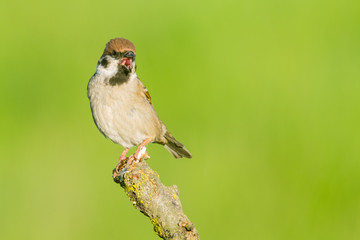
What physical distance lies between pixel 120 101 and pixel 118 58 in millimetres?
333

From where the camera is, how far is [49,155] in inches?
246

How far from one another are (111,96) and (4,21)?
14.6ft

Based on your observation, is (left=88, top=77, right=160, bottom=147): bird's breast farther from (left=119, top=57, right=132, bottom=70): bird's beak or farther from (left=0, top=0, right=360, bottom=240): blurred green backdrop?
(left=0, top=0, right=360, bottom=240): blurred green backdrop

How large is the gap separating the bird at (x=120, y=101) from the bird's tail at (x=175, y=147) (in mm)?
327

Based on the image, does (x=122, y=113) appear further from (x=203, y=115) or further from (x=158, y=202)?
(x=203, y=115)

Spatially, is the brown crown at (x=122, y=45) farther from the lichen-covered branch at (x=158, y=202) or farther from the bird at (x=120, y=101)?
the lichen-covered branch at (x=158, y=202)

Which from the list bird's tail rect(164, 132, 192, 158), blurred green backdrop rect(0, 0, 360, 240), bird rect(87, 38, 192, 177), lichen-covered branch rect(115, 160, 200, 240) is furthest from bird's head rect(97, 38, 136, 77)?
blurred green backdrop rect(0, 0, 360, 240)

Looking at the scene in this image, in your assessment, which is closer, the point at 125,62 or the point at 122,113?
the point at 125,62

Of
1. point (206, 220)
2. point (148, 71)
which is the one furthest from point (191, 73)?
point (206, 220)

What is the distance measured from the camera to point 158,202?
8.80ft

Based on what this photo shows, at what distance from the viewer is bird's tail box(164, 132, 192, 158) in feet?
15.5

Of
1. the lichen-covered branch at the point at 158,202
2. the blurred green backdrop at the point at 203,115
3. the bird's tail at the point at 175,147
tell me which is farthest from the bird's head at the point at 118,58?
the blurred green backdrop at the point at 203,115

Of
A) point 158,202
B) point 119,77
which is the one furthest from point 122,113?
point 158,202

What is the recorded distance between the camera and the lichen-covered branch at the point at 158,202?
255 cm
